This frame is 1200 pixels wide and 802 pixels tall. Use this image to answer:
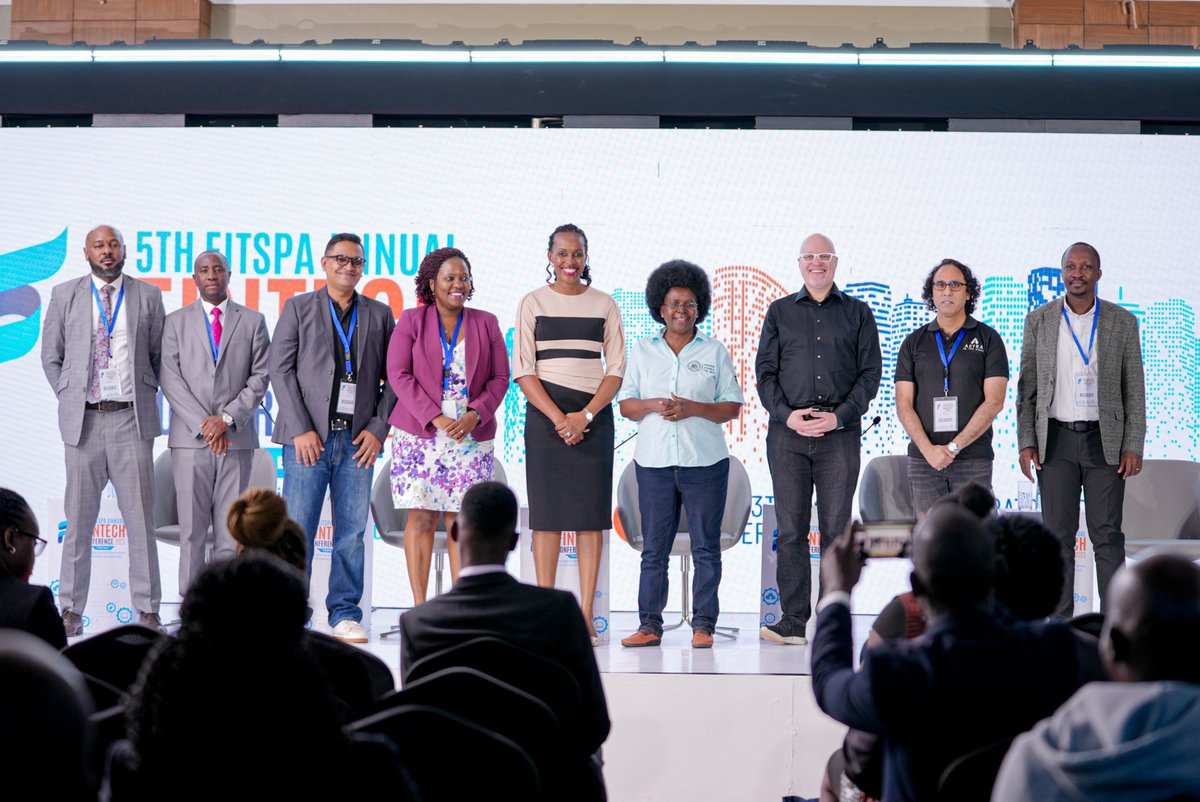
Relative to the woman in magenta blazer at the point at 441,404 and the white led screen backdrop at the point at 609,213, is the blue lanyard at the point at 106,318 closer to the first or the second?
the woman in magenta blazer at the point at 441,404

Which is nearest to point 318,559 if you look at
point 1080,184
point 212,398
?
point 212,398

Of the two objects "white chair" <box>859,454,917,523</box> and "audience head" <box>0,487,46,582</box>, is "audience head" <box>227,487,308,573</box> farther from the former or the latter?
"white chair" <box>859,454,917,523</box>

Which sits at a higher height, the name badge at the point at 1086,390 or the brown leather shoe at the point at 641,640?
the name badge at the point at 1086,390

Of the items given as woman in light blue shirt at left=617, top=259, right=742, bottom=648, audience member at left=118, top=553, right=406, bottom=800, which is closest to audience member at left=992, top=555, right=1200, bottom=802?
audience member at left=118, top=553, right=406, bottom=800

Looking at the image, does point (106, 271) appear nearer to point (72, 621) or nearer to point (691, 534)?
point (72, 621)

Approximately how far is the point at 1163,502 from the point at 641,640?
3.11 metres

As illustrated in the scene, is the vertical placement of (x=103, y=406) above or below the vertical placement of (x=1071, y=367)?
below

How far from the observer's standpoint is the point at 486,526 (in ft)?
8.70

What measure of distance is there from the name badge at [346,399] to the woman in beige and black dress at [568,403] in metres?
0.74

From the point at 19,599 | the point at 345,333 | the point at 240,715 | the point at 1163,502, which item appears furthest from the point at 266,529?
the point at 1163,502

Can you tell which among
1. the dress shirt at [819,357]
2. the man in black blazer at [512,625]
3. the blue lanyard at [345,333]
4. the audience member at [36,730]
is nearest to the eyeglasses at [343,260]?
the blue lanyard at [345,333]

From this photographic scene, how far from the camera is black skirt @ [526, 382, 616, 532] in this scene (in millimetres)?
5105

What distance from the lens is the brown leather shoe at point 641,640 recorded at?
5.07 meters

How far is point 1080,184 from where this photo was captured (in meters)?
7.17
